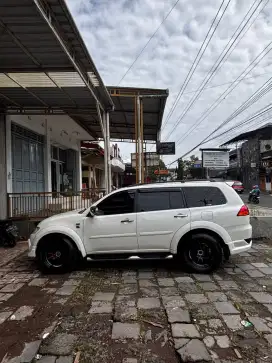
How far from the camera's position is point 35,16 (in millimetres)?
5578

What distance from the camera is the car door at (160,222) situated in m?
6.65

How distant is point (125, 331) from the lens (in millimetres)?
4098

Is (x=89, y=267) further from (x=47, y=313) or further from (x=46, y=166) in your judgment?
(x=46, y=166)

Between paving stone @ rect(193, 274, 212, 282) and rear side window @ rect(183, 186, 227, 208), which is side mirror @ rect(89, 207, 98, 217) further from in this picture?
paving stone @ rect(193, 274, 212, 282)

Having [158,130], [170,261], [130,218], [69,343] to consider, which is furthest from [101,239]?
[158,130]

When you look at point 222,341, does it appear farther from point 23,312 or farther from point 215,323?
point 23,312

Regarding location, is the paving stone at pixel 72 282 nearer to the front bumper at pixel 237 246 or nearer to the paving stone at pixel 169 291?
the paving stone at pixel 169 291

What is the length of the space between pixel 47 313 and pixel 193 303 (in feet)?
6.86

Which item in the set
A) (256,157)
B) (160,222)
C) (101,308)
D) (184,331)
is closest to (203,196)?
(160,222)

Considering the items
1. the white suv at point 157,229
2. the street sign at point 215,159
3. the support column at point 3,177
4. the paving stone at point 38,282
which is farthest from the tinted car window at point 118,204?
the street sign at point 215,159

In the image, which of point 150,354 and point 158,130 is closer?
point 150,354

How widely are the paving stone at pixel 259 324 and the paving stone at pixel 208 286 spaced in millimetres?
1236

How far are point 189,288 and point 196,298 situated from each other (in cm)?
50

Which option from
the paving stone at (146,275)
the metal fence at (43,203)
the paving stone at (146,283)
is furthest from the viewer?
the metal fence at (43,203)
